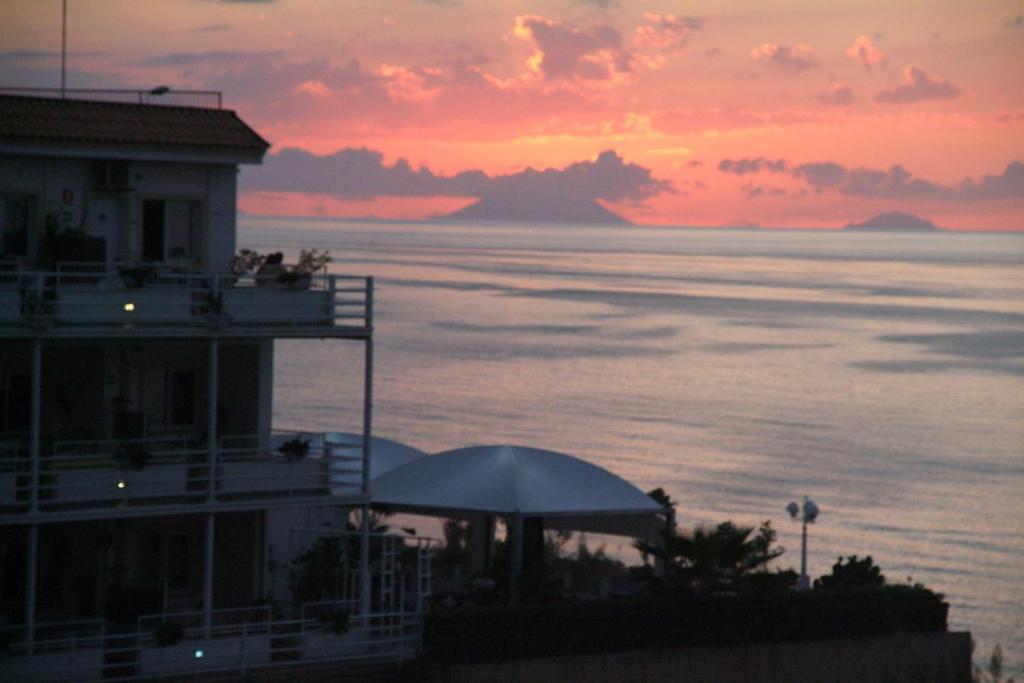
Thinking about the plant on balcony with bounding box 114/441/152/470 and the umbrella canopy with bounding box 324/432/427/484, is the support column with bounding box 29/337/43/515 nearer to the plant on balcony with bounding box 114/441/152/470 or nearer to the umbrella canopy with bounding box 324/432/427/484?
the plant on balcony with bounding box 114/441/152/470

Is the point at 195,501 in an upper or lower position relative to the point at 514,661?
upper

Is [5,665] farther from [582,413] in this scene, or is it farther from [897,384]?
[897,384]

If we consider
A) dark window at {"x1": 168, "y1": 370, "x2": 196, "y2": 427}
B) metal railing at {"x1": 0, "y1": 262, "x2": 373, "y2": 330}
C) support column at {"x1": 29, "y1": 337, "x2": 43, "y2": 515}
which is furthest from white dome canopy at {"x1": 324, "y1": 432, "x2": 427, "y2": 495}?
support column at {"x1": 29, "y1": 337, "x2": 43, "y2": 515}

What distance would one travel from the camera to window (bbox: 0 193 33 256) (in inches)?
988

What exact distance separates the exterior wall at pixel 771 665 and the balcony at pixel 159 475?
139 inches

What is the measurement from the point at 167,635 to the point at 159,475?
2.42 m

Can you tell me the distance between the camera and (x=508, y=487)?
86.7 feet

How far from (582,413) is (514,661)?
6572 cm

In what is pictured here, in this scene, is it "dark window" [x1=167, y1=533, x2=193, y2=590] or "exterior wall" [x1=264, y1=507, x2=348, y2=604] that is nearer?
"dark window" [x1=167, y1=533, x2=193, y2=590]

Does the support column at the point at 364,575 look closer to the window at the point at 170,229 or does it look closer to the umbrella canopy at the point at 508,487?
the umbrella canopy at the point at 508,487

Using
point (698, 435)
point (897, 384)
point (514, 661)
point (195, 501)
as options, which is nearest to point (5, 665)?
point (195, 501)

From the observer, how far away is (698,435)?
3243 inches

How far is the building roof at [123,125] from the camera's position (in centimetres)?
2505

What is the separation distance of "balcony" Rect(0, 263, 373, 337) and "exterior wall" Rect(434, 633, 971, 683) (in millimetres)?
5228
